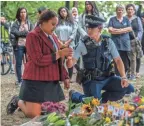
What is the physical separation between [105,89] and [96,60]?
0.57m

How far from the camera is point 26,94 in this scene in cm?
726

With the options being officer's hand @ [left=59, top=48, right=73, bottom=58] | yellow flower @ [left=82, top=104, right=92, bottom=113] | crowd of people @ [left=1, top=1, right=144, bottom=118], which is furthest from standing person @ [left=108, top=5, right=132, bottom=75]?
yellow flower @ [left=82, top=104, right=92, bottom=113]

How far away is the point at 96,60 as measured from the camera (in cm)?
694

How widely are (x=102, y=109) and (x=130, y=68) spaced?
749cm

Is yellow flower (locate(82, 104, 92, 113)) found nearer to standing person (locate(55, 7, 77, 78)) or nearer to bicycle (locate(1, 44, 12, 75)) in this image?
standing person (locate(55, 7, 77, 78))

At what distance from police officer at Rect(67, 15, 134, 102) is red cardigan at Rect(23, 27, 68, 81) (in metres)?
0.25

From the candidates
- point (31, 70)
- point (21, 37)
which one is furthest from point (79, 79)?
point (21, 37)

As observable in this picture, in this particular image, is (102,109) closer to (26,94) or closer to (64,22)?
(26,94)

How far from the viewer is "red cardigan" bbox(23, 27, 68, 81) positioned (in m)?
6.94

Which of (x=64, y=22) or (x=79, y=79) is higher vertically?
(x=64, y=22)

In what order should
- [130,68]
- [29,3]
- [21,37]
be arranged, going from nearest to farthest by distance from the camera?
[21,37]
[130,68]
[29,3]

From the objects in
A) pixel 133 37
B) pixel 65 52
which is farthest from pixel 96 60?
pixel 133 37

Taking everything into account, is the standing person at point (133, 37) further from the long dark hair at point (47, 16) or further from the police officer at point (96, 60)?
the long dark hair at point (47, 16)

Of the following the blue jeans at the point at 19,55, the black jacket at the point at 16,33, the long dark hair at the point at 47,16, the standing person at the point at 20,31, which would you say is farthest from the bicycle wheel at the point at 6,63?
the long dark hair at the point at 47,16
